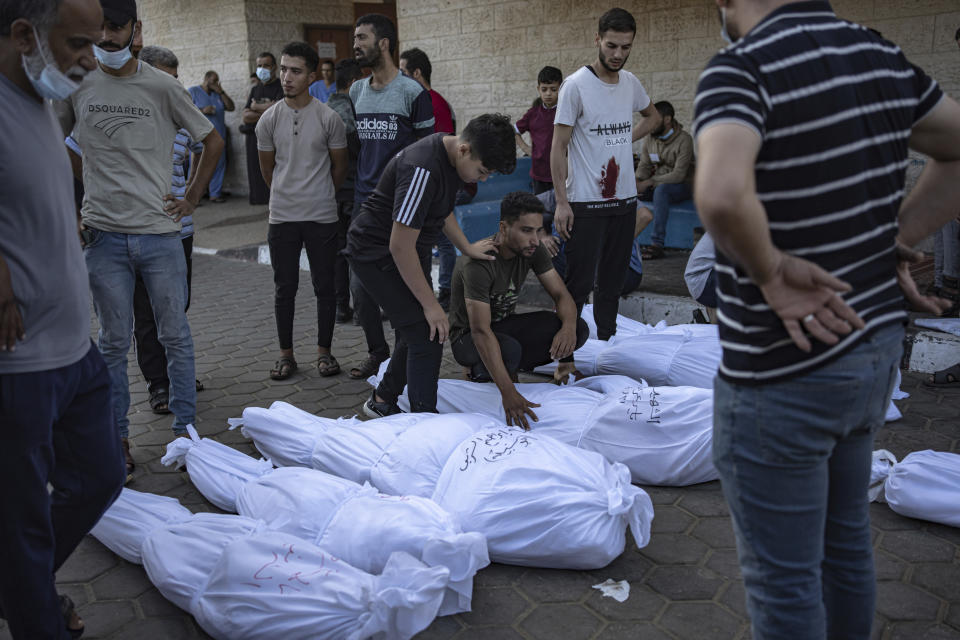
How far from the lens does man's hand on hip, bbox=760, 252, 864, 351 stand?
1.37 m

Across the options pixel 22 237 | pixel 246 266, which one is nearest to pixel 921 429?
pixel 22 237

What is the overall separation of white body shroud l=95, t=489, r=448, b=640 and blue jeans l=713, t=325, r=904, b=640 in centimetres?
99

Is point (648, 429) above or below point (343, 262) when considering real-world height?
below

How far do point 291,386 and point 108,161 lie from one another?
1.72 m

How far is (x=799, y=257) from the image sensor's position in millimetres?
1413

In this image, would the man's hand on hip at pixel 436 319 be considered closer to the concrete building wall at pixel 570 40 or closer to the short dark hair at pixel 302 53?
the short dark hair at pixel 302 53

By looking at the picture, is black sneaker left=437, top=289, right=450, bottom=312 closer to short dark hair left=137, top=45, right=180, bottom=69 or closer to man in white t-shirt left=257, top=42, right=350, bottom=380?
man in white t-shirt left=257, top=42, right=350, bottom=380

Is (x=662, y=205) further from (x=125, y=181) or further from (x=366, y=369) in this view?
(x=125, y=181)

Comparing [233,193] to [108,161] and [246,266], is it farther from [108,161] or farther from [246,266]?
[108,161]

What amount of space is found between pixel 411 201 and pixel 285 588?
5.17ft

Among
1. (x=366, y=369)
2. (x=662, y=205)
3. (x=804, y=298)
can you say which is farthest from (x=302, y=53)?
(x=804, y=298)

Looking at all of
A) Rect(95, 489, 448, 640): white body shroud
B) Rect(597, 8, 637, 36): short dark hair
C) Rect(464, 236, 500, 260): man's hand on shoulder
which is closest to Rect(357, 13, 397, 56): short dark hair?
Rect(597, 8, 637, 36): short dark hair

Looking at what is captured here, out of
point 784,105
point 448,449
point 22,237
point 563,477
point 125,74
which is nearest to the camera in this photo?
point 784,105

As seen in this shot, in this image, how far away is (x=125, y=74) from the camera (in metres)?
3.30
